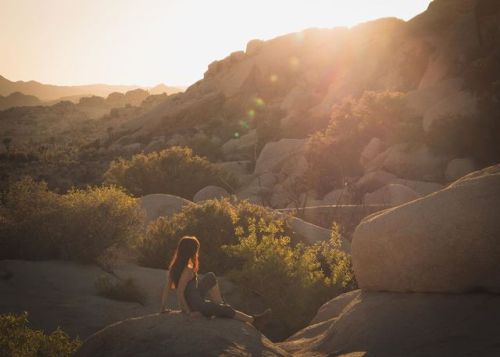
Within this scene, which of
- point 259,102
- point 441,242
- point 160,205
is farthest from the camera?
point 259,102

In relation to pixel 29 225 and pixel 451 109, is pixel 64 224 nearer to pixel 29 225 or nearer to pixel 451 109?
pixel 29 225

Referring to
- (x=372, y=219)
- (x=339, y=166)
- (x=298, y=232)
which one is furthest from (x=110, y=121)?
(x=372, y=219)

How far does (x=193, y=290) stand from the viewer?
836cm

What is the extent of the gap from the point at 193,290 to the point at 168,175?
21.3 meters

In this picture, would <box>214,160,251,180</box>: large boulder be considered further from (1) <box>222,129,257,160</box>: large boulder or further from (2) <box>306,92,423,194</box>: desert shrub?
(2) <box>306,92,423,194</box>: desert shrub

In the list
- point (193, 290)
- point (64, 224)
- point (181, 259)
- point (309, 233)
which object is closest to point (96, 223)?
point (64, 224)

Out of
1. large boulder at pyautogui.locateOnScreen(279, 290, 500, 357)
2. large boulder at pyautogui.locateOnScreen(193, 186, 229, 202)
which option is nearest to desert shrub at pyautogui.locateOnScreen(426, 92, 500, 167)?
large boulder at pyautogui.locateOnScreen(193, 186, 229, 202)

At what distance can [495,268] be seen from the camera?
24.6ft

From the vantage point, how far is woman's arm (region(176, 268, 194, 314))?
8273 millimetres

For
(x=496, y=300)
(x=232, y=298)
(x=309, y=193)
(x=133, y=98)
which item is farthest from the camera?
(x=133, y=98)

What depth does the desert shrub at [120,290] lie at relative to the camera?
1286 cm

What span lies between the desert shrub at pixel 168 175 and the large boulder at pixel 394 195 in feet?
28.6

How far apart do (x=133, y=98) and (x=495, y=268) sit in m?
135

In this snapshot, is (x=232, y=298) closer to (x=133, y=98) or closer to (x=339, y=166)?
(x=339, y=166)
